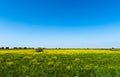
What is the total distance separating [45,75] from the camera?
9.40m

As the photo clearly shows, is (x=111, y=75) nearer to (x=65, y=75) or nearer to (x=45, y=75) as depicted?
(x=65, y=75)

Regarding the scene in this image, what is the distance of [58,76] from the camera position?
9.52 meters

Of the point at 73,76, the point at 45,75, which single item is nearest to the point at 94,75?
the point at 73,76

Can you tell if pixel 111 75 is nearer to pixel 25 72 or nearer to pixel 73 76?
pixel 73 76

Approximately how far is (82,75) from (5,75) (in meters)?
3.95

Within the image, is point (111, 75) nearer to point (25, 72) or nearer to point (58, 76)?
point (58, 76)

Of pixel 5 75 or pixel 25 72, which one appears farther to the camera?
pixel 25 72

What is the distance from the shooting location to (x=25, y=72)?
1001 centimetres

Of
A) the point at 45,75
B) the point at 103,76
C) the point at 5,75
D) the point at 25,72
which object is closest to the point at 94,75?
the point at 103,76

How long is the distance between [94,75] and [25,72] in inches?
144

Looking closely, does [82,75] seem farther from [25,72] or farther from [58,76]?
[25,72]

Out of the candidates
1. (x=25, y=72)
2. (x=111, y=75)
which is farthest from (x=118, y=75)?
(x=25, y=72)

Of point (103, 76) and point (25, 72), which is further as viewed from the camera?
point (25, 72)

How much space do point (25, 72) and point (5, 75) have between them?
42.9 inches
